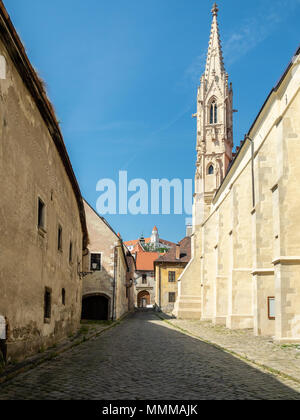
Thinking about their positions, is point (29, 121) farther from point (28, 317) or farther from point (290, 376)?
point (290, 376)

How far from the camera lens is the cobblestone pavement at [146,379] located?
608 centimetres

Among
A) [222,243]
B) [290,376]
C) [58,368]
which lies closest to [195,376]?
[290,376]

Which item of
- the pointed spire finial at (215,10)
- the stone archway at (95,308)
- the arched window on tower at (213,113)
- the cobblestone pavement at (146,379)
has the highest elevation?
the pointed spire finial at (215,10)

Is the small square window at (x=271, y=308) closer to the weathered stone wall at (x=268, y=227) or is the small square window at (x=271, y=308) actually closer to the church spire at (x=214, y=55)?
the weathered stone wall at (x=268, y=227)

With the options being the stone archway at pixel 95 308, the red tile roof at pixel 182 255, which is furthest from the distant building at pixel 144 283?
the stone archway at pixel 95 308

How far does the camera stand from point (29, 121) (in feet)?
33.9

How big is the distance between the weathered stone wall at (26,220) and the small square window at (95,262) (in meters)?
16.1

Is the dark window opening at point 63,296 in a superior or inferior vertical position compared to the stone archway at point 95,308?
superior

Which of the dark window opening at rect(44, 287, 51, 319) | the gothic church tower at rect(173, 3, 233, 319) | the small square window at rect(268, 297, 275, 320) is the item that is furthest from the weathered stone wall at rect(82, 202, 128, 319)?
the dark window opening at rect(44, 287, 51, 319)

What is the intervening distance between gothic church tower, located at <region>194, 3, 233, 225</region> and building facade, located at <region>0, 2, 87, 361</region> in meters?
29.7

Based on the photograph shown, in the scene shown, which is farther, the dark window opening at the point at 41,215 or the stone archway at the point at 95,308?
the stone archway at the point at 95,308

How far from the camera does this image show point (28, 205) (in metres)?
10.2

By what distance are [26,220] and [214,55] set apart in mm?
46448

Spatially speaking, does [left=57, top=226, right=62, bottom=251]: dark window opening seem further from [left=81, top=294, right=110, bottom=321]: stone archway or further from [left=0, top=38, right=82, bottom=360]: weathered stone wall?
[left=81, top=294, right=110, bottom=321]: stone archway
